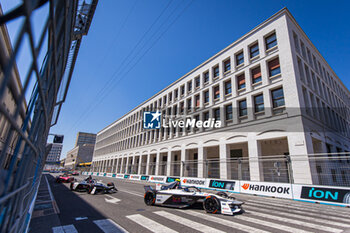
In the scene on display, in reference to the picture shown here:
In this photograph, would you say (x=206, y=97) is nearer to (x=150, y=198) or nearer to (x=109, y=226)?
(x=150, y=198)

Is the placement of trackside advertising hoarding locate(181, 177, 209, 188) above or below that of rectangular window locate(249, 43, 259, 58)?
below

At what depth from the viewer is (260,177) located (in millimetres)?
15875

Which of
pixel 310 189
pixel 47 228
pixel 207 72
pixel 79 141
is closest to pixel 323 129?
pixel 310 189

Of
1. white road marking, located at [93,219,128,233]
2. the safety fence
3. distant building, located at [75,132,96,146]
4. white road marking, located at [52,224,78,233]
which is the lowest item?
white road marking, located at [52,224,78,233]

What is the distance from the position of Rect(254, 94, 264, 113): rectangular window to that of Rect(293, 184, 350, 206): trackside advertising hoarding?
8.99m

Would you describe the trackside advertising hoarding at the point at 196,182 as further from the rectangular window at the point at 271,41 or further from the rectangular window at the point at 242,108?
the rectangular window at the point at 271,41

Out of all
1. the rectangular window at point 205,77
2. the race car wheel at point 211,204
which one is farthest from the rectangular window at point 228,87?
the race car wheel at point 211,204

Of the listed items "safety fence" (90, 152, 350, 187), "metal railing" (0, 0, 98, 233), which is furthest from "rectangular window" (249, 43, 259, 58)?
"metal railing" (0, 0, 98, 233)

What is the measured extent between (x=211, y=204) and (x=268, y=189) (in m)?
7.41

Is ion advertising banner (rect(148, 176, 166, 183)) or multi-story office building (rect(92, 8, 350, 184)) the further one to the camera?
ion advertising banner (rect(148, 176, 166, 183))

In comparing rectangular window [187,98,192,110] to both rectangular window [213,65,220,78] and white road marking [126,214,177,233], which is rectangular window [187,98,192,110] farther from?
white road marking [126,214,177,233]

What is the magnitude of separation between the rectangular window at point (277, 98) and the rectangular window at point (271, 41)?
5204 millimetres

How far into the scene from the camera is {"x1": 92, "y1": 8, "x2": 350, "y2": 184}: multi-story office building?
15.0 meters

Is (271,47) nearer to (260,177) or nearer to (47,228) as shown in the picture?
(260,177)
